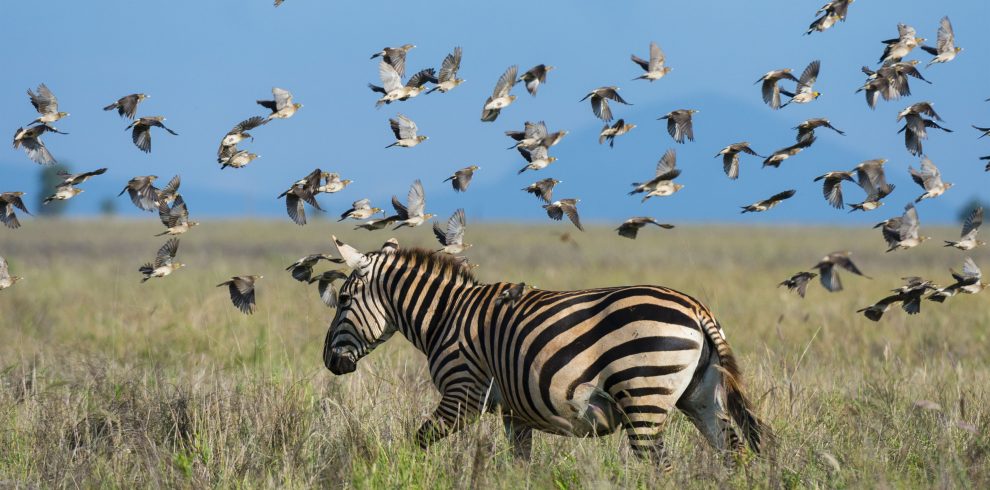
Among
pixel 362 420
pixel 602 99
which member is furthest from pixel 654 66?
pixel 362 420

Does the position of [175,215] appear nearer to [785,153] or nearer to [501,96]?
[501,96]

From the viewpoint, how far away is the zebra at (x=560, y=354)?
652 cm

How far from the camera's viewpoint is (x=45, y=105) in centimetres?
870

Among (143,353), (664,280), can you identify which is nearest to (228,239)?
(664,280)

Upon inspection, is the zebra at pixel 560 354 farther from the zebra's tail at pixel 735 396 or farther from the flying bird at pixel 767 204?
the flying bird at pixel 767 204

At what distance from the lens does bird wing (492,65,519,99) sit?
8.70 metres

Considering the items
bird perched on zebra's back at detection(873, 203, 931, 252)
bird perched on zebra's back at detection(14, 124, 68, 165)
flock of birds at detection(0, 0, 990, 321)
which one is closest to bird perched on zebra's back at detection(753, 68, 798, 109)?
flock of birds at detection(0, 0, 990, 321)

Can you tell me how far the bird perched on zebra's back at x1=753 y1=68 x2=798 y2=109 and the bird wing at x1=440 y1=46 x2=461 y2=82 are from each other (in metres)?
2.42

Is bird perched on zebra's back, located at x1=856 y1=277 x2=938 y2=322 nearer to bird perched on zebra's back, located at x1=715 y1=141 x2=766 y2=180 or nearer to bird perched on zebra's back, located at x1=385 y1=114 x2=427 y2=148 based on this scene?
bird perched on zebra's back, located at x1=715 y1=141 x2=766 y2=180

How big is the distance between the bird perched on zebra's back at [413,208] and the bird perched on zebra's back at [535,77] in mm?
1475

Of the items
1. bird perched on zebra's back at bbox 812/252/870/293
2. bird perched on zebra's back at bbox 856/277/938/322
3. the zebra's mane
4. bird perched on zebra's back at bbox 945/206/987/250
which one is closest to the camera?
bird perched on zebra's back at bbox 812/252/870/293

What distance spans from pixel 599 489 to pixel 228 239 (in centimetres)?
5672

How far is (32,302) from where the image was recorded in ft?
63.3

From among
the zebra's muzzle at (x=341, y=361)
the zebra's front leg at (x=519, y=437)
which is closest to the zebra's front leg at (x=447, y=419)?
the zebra's front leg at (x=519, y=437)
